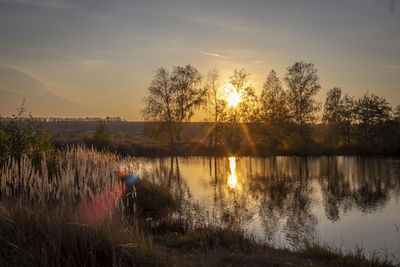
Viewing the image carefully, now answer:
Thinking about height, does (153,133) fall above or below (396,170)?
above

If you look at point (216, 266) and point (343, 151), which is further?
point (343, 151)

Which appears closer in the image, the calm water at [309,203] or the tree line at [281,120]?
the calm water at [309,203]

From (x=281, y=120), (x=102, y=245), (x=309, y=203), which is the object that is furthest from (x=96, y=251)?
(x=281, y=120)

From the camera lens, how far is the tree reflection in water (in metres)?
10.5

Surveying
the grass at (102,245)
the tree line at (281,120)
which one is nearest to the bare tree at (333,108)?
the tree line at (281,120)

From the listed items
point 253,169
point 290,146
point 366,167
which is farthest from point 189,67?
point 366,167

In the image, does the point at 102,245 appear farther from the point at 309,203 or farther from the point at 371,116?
the point at 371,116

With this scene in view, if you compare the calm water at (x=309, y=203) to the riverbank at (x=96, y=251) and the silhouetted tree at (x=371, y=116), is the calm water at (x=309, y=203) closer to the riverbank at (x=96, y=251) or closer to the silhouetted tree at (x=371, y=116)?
the riverbank at (x=96, y=251)

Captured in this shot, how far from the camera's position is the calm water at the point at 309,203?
367 inches

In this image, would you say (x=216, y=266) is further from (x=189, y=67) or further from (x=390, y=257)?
(x=189, y=67)

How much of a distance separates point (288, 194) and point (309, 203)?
172 centimetres

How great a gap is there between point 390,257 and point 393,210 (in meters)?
5.59

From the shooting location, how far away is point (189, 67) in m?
40.2

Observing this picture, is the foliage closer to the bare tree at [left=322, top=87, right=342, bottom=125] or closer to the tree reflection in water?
the tree reflection in water
